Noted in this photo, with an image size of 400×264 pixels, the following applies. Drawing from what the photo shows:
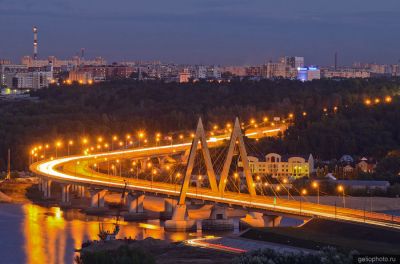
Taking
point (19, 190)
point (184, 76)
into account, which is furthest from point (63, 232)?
point (184, 76)

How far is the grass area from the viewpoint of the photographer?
14.5 meters

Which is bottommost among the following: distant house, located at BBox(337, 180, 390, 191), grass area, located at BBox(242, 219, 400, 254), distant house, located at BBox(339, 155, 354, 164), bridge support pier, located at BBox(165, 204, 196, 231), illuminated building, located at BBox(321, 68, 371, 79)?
bridge support pier, located at BBox(165, 204, 196, 231)

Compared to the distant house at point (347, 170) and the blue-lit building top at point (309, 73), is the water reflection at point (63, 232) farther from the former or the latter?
the blue-lit building top at point (309, 73)

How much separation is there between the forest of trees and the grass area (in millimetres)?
12577

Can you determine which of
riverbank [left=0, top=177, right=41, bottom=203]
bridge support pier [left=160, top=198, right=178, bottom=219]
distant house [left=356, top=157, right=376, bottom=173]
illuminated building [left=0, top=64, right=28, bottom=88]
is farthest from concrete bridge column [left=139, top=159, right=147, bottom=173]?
illuminated building [left=0, top=64, right=28, bottom=88]

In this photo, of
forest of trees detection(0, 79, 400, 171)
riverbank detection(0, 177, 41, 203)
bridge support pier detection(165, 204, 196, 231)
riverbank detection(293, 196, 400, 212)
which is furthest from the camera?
forest of trees detection(0, 79, 400, 171)

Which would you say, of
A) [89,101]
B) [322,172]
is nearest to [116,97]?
[89,101]

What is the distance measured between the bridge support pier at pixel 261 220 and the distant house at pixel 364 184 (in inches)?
206

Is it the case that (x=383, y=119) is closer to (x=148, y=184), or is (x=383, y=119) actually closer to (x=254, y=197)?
(x=148, y=184)

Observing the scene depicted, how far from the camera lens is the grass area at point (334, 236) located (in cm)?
1445

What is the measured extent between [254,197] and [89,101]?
29.7m

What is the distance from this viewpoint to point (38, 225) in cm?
2072

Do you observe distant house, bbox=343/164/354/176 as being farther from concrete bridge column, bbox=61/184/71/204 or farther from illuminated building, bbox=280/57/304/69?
illuminated building, bbox=280/57/304/69

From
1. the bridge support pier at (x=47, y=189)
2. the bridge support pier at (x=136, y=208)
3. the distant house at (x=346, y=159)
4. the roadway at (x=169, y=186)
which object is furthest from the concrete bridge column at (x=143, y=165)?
the bridge support pier at (x=136, y=208)
